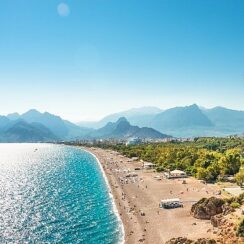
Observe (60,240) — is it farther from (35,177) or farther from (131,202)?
(35,177)

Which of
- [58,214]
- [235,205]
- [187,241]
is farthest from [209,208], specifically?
[58,214]

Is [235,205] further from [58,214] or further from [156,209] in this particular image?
[58,214]

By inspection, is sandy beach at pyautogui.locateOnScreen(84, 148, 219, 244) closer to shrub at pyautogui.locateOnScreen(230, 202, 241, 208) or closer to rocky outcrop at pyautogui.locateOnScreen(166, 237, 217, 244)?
rocky outcrop at pyautogui.locateOnScreen(166, 237, 217, 244)

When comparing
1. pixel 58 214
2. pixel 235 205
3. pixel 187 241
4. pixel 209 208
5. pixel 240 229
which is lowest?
pixel 58 214

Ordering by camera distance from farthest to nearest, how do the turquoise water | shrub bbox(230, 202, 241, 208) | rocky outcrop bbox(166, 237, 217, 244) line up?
1. shrub bbox(230, 202, 241, 208)
2. the turquoise water
3. rocky outcrop bbox(166, 237, 217, 244)

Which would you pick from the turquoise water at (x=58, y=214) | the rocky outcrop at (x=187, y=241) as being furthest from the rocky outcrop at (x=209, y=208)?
the turquoise water at (x=58, y=214)

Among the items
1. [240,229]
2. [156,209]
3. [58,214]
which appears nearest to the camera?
[240,229]

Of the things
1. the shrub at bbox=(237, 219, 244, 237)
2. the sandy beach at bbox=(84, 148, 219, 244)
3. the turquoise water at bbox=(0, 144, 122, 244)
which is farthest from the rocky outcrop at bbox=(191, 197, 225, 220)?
the shrub at bbox=(237, 219, 244, 237)

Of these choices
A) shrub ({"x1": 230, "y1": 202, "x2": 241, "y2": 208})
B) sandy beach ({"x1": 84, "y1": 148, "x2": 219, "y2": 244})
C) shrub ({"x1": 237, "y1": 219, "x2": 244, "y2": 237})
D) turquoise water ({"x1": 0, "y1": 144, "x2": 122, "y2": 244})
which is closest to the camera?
shrub ({"x1": 237, "y1": 219, "x2": 244, "y2": 237})

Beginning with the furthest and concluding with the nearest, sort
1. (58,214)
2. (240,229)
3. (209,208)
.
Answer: (58,214)
(209,208)
(240,229)

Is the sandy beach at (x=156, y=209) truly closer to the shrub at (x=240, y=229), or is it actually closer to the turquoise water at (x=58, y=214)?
the turquoise water at (x=58, y=214)
